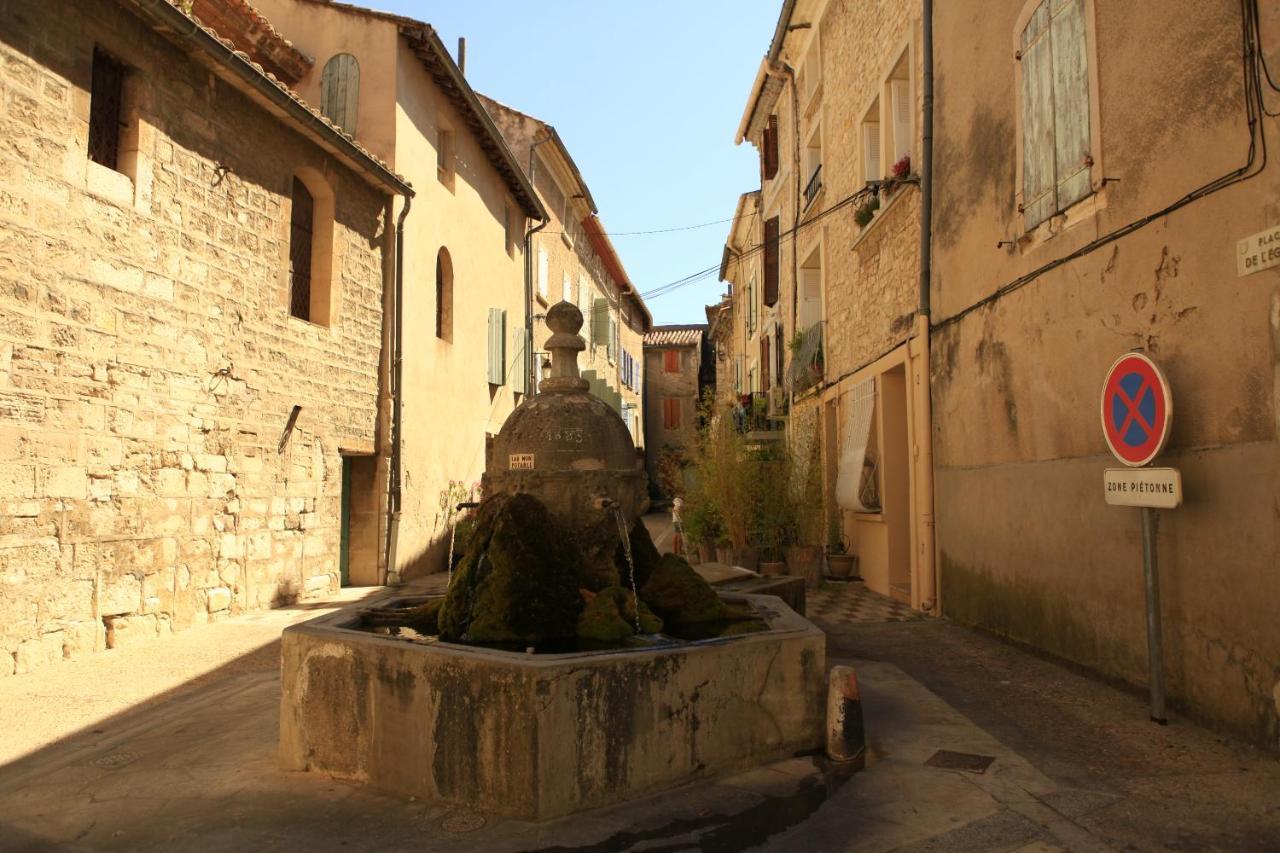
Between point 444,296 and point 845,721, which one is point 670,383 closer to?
point 444,296

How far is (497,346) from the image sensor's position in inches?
653

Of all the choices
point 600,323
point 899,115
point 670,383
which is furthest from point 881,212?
point 670,383

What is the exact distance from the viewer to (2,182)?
6324mm

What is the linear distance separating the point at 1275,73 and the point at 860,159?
24.0 feet

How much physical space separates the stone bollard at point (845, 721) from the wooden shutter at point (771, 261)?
1302cm

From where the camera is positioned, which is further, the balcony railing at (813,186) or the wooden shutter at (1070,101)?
the balcony railing at (813,186)

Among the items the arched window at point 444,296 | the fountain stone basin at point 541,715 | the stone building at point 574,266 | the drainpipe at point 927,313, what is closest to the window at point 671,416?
the stone building at point 574,266

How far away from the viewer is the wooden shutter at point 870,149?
36.1 feet

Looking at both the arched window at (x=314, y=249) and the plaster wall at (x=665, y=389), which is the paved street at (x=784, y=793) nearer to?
the arched window at (x=314, y=249)

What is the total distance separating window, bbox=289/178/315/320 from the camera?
1061 centimetres

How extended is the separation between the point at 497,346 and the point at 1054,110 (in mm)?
11845

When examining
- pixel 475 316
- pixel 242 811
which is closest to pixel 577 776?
pixel 242 811

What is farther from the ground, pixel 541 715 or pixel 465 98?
pixel 465 98

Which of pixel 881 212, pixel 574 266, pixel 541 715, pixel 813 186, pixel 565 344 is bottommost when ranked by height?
pixel 541 715
